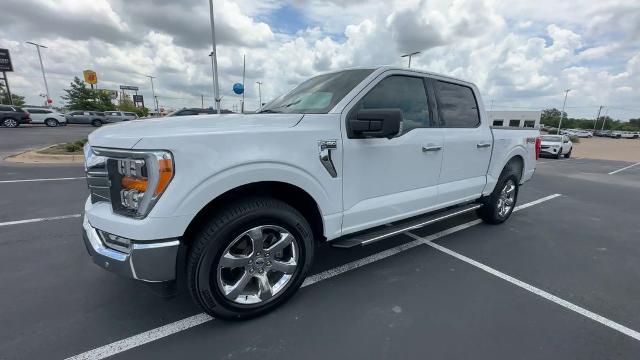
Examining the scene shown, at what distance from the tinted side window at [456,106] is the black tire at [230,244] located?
2206 mm

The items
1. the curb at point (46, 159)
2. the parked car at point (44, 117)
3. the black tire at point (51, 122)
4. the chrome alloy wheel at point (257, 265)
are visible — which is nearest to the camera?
the chrome alloy wheel at point (257, 265)

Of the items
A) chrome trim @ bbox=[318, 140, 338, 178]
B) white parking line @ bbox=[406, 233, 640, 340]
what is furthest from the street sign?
white parking line @ bbox=[406, 233, 640, 340]

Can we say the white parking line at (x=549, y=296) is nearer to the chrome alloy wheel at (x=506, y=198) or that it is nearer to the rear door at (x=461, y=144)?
the rear door at (x=461, y=144)

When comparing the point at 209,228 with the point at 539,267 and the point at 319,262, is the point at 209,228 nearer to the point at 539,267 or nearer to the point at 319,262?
the point at 319,262

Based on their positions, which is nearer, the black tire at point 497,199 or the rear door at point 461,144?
the rear door at point 461,144

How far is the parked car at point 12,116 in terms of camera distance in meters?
24.8

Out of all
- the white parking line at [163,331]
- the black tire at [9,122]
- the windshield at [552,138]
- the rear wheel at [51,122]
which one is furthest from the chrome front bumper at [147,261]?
the rear wheel at [51,122]

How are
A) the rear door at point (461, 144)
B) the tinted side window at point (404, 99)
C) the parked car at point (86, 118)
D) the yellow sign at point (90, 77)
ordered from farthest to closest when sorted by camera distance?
the yellow sign at point (90, 77), the parked car at point (86, 118), the rear door at point (461, 144), the tinted side window at point (404, 99)

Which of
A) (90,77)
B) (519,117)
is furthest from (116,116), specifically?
(519,117)

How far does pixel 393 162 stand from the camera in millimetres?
3033

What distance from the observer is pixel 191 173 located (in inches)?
78.5

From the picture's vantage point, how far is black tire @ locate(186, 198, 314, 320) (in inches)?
84.0

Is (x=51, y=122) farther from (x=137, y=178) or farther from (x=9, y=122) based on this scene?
(x=137, y=178)

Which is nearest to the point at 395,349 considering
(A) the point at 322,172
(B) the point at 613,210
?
(A) the point at 322,172
